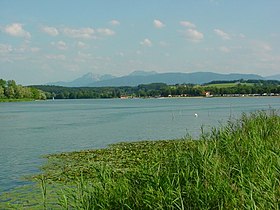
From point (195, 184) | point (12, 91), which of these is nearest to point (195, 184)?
point (195, 184)

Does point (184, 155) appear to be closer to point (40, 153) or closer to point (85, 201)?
point (85, 201)

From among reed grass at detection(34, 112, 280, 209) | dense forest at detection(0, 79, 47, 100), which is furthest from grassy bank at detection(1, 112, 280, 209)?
dense forest at detection(0, 79, 47, 100)

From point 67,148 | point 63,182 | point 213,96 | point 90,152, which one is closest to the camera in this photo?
point 63,182

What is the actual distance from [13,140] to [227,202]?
96.5 feet

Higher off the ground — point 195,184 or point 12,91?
point 195,184

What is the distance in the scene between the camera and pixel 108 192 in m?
8.11

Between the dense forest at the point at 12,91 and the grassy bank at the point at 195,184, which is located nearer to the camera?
the grassy bank at the point at 195,184

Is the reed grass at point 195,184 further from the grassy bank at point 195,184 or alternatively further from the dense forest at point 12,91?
the dense forest at point 12,91

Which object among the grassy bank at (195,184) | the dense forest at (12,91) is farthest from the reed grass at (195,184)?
the dense forest at (12,91)

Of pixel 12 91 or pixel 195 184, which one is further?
pixel 12 91

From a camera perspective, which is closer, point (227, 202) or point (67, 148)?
point (227, 202)

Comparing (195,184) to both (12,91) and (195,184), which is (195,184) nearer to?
(195,184)

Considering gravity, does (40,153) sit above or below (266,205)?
below

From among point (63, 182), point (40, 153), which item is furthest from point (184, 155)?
point (40, 153)
